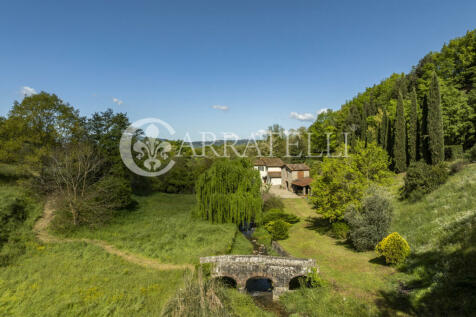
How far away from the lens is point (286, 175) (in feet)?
156

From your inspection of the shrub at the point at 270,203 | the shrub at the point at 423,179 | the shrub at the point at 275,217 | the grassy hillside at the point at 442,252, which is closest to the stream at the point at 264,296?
the grassy hillside at the point at 442,252

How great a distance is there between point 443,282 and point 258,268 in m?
9.36

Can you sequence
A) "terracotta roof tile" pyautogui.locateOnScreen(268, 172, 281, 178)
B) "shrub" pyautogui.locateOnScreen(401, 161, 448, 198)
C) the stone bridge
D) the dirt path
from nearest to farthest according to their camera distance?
the stone bridge
the dirt path
"shrub" pyautogui.locateOnScreen(401, 161, 448, 198)
"terracotta roof tile" pyautogui.locateOnScreen(268, 172, 281, 178)

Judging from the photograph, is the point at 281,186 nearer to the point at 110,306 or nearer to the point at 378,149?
the point at 378,149

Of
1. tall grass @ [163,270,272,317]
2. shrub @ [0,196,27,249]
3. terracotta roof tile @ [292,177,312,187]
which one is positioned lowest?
tall grass @ [163,270,272,317]

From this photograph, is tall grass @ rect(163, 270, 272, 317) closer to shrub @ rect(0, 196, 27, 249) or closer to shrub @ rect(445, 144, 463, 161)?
shrub @ rect(0, 196, 27, 249)

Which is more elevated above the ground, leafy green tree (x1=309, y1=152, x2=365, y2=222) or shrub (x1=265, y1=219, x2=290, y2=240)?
leafy green tree (x1=309, y1=152, x2=365, y2=222)

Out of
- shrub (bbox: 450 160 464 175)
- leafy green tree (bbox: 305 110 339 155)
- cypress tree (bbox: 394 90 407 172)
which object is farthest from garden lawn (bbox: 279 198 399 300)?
leafy green tree (bbox: 305 110 339 155)

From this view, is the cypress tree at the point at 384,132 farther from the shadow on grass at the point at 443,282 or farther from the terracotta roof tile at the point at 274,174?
the shadow on grass at the point at 443,282

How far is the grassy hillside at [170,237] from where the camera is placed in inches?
682

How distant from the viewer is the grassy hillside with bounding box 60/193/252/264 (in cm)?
1731

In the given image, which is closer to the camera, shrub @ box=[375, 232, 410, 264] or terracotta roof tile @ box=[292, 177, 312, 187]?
shrub @ box=[375, 232, 410, 264]

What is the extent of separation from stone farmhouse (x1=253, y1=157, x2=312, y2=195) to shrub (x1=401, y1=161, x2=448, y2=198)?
17537mm

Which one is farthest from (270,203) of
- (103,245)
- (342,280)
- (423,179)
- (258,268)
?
(103,245)
